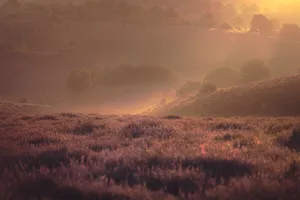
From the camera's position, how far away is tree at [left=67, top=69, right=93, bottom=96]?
79.1 metres

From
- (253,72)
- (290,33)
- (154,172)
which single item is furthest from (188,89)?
(290,33)

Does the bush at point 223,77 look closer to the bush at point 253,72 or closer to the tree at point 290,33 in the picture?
the bush at point 253,72

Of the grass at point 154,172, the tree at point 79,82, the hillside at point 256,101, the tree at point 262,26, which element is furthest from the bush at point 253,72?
the tree at point 262,26

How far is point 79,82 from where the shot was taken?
260ft

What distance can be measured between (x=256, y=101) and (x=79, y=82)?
56.4m

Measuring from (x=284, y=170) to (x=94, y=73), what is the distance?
89496 mm

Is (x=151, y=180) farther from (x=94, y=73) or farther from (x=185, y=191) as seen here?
(x=94, y=73)

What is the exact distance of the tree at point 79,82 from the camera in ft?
260

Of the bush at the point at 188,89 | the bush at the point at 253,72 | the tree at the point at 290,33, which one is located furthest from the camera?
the tree at the point at 290,33

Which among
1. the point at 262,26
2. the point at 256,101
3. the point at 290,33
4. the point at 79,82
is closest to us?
the point at 256,101

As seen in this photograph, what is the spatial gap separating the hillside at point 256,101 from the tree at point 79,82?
45.0m

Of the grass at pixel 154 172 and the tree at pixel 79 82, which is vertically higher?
the tree at pixel 79 82

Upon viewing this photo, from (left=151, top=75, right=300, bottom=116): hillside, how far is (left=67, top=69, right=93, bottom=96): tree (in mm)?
45048

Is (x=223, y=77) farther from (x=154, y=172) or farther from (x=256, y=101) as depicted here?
(x=154, y=172)
